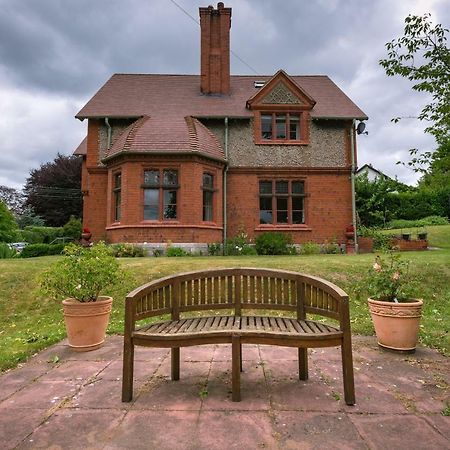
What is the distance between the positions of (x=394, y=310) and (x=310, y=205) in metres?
11.6

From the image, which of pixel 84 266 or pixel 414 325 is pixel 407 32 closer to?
pixel 414 325

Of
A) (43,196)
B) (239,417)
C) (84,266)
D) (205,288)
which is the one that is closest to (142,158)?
(84,266)

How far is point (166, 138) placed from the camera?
13742 mm

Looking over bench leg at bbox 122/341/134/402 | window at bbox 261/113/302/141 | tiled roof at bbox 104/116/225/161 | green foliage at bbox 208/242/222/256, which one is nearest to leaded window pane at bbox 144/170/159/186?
tiled roof at bbox 104/116/225/161

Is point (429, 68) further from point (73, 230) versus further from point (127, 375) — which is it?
point (73, 230)

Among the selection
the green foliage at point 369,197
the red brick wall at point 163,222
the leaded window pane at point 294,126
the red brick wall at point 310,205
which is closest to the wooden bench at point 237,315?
the red brick wall at point 163,222

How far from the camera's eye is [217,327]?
3.04 meters

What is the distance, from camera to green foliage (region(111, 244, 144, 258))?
12.8 metres

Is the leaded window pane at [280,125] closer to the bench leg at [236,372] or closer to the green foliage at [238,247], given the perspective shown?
the green foliage at [238,247]

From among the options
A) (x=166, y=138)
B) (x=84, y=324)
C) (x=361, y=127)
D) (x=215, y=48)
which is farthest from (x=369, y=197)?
(x=84, y=324)

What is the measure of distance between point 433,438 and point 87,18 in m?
10.8

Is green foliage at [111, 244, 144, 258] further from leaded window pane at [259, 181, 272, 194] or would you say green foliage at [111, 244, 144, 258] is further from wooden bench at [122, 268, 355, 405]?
wooden bench at [122, 268, 355, 405]

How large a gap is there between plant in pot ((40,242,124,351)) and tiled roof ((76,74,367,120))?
11.4 meters

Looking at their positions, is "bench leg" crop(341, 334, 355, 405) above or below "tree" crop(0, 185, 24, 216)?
below
